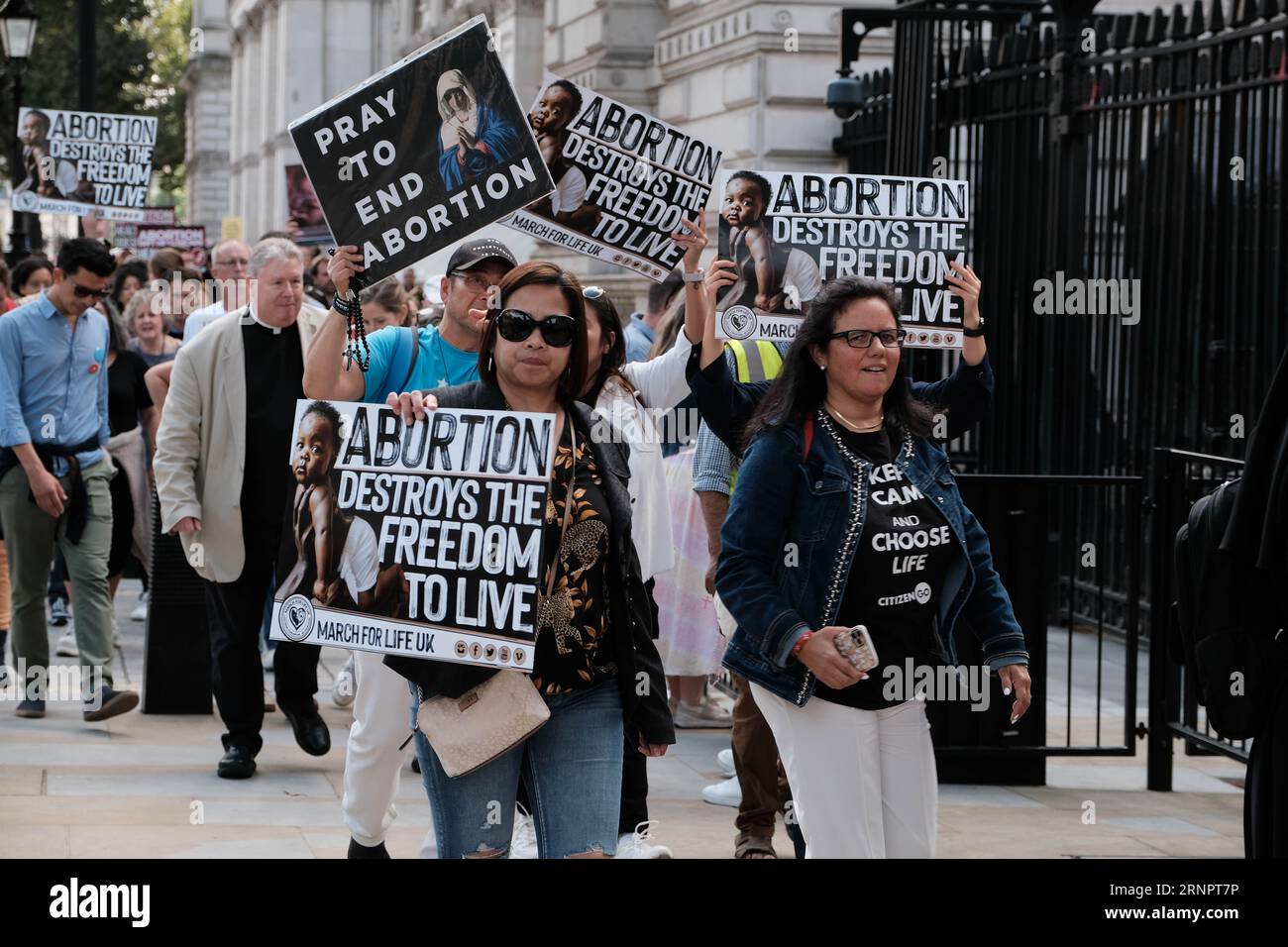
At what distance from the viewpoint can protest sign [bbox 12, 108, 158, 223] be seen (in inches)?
642

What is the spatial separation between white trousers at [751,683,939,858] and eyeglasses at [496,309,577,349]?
1020 millimetres

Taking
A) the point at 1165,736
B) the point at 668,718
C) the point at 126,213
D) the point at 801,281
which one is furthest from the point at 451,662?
the point at 126,213

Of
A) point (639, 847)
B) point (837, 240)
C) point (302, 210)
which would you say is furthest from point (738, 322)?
point (302, 210)

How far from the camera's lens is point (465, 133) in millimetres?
5371

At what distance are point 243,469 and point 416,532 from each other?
3.52 metres

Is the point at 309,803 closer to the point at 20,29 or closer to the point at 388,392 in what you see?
the point at 388,392

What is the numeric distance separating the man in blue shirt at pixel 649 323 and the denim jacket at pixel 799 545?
171 inches

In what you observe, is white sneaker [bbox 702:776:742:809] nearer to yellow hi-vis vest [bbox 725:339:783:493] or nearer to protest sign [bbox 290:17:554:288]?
yellow hi-vis vest [bbox 725:339:783:493]

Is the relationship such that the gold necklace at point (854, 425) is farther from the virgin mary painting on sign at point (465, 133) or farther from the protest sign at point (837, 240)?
the protest sign at point (837, 240)

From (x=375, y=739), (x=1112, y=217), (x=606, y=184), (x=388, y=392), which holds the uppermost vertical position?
(x=1112, y=217)

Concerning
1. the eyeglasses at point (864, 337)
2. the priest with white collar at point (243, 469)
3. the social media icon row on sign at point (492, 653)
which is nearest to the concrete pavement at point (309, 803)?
the priest with white collar at point (243, 469)

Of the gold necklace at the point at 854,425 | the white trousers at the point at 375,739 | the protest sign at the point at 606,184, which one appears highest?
the protest sign at the point at 606,184

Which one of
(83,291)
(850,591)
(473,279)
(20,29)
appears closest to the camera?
(850,591)

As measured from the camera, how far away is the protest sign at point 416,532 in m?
4.46
